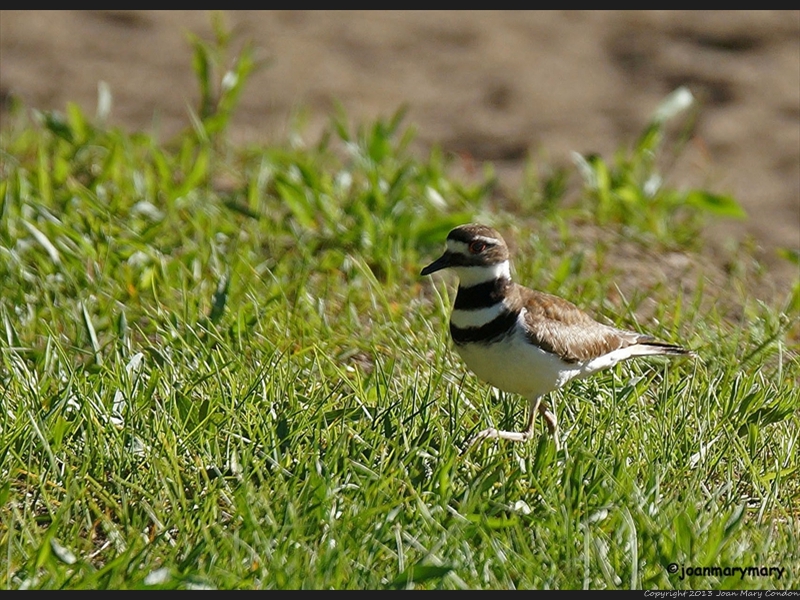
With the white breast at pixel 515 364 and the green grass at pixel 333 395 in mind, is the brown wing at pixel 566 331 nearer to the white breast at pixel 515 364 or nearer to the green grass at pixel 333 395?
the white breast at pixel 515 364

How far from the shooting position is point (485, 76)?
945 cm

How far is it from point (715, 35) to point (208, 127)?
4502mm

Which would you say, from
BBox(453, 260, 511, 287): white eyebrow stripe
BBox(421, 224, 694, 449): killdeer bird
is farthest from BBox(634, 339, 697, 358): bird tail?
BBox(453, 260, 511, 287): white eyebrow stripe

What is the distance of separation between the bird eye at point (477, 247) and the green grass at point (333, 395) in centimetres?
64

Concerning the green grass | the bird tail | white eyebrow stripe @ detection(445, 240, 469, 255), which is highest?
white eyebrow stripe @ detection(445, 240, 469, 255)

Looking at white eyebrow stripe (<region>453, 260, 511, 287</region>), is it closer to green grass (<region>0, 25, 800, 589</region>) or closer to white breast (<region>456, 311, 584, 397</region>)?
white breast (<region>456, 311, 584, 397</region>)

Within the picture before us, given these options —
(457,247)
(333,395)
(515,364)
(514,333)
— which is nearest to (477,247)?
(457,247)

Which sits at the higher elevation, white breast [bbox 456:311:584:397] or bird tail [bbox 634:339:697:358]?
white breast [bbox 456:311:584:397]

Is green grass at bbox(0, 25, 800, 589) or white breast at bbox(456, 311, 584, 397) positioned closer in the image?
green grass at bbox(0, 25, 800, 589)

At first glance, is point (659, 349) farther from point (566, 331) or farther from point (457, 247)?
point (457, 247)

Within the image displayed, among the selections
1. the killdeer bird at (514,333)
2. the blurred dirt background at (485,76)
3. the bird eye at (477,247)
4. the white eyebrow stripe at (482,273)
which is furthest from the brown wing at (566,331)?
the blurred dirt background at (485,76)

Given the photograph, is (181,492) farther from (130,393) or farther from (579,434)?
(579,434)

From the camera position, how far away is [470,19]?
33.4ft

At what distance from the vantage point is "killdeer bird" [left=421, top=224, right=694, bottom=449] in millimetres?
4852
